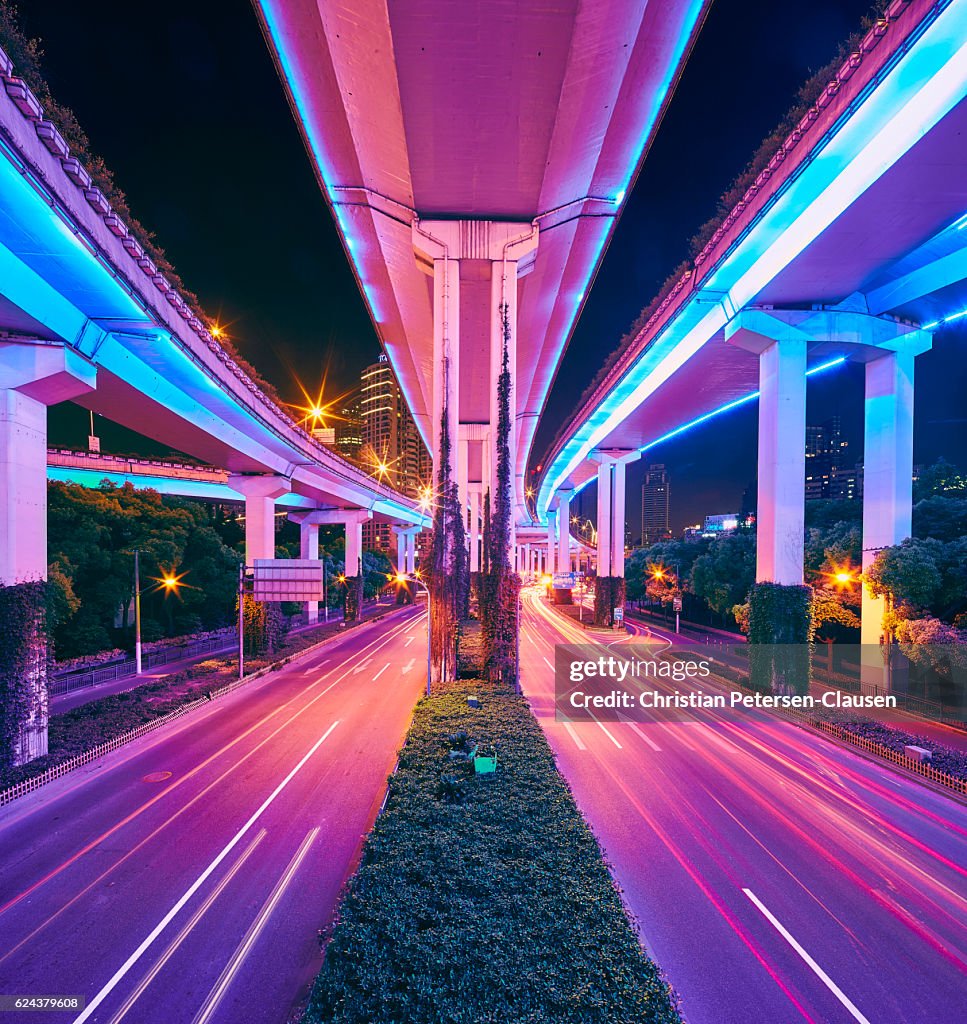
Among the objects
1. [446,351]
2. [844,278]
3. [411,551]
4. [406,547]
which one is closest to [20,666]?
[446,351]

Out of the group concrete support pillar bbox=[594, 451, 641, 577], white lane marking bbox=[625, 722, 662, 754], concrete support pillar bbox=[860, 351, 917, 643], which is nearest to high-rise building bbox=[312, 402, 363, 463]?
concrete support pillar bbox=[594, 451, 641, 577]

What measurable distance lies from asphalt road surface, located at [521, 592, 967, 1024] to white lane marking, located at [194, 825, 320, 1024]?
652cm

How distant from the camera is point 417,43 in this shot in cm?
1273

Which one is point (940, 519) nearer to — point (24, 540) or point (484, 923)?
point (484, 923)

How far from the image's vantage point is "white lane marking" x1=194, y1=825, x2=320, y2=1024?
6.43 m

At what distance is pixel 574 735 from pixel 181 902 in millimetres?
12362

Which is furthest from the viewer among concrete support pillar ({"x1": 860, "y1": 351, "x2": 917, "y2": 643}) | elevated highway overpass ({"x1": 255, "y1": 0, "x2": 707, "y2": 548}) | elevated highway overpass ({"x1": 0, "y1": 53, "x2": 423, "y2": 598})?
concrete support pillar ({"x1": 860, "y1": 351, "x2": 917, "y2": 643})

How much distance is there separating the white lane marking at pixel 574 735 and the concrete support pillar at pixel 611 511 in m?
27.7

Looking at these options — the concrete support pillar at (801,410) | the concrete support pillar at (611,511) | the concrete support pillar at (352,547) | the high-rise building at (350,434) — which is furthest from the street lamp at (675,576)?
the high-rise building at (350,434)

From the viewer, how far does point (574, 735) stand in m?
16.9

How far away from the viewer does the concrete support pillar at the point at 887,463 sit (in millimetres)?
19906

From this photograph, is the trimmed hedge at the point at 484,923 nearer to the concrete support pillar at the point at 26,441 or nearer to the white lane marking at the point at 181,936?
the white lane marking at the point at 181,936

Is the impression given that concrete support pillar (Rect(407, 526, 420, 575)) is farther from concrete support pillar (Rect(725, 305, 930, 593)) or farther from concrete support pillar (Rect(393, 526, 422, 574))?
concrete support pillar (Rect(725, 305, 930, 593))

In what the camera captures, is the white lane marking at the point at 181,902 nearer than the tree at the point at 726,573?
Yes
